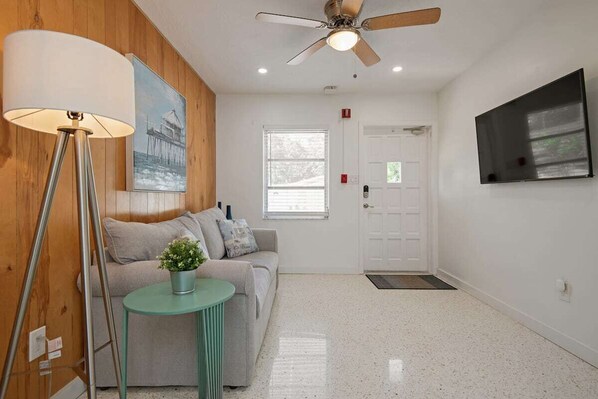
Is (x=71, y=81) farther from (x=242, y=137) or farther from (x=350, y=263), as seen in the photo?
(x=350, y=263)

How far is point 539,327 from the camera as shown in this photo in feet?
7.40

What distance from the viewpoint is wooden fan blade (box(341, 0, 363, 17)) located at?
1782mm

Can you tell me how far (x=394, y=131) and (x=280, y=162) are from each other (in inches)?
64.5

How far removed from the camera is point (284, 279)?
372 centimetres

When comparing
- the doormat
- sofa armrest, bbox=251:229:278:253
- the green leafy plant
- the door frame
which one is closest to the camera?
the green leafy plant

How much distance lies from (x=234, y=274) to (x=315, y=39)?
Answer: 2.15 metres

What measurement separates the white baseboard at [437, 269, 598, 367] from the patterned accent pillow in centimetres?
232

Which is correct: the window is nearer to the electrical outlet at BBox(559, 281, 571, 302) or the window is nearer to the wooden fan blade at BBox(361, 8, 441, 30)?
the wooden fan blade at BBox(361, 8, 441, 30)

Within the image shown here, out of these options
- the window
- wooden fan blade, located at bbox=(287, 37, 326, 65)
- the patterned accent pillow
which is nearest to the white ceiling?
wooden fan blade, located at bbox=(287, 37, 326, 65)

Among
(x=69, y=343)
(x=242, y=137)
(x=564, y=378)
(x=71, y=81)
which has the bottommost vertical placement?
(x=564, y=378)

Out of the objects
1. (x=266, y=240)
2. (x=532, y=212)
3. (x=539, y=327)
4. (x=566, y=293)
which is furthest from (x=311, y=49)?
(x=539, y=327)

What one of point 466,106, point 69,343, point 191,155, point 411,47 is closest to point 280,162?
point 191,155

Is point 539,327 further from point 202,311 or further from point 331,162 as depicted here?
point 331,162

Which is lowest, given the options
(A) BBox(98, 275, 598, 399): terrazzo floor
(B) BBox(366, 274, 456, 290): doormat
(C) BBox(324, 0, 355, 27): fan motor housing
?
(A) BBox(98, 275, 598, 399): terrazzo floor
